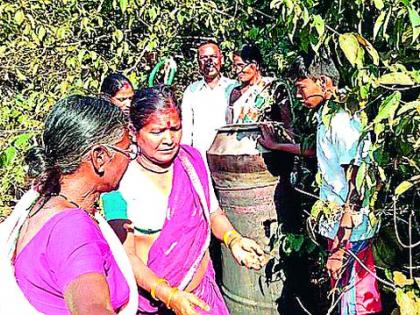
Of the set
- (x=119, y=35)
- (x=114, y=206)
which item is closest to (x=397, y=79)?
(x=114, y=206)

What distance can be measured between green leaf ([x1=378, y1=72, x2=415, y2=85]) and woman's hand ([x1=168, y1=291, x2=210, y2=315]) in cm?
82

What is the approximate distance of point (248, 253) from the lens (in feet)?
7.43

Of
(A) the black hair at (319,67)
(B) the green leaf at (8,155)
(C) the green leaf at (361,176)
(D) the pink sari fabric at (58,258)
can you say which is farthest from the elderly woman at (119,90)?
(D) the pink sari fabric at (58,258)

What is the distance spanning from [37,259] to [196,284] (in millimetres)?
961

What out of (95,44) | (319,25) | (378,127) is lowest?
(378,127)

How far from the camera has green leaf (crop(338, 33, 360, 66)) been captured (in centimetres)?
196

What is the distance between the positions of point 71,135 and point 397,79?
946mm

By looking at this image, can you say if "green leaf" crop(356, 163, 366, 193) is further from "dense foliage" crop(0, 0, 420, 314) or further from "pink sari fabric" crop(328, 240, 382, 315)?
"dense foliage" crop(0, 0, 420, 314)

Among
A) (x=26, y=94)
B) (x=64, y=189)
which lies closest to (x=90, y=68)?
(x=26, y=94)

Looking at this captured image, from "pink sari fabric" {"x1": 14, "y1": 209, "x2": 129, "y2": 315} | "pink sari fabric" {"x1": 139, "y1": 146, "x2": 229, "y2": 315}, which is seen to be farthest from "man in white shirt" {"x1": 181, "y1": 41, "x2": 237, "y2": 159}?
"pink sari fabric" {"x1": 14, "y1": 209, "x2": 129, "y2": 315}

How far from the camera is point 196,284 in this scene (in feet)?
7.66

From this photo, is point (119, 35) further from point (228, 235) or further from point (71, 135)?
point (71, 135)

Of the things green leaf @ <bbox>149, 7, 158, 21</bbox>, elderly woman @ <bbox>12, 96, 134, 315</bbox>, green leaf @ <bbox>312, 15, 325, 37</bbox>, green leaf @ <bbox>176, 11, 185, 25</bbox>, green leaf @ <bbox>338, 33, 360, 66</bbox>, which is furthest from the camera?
green leaf @ <bbox>176, 11, 185, 25</bbox>

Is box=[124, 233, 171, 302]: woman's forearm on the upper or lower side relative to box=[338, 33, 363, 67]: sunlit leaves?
lower
